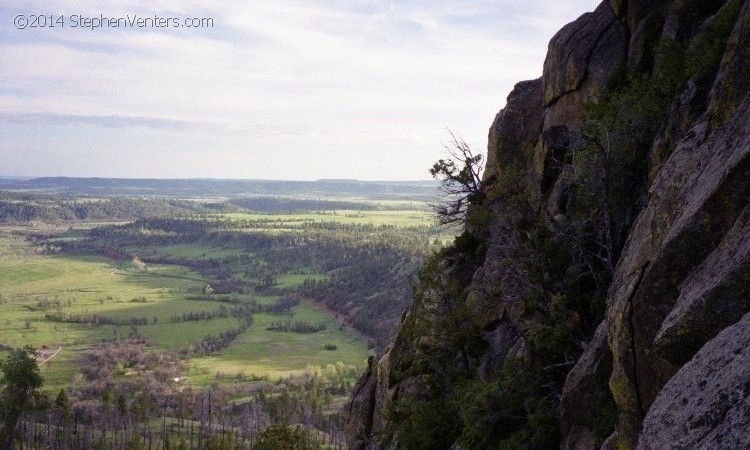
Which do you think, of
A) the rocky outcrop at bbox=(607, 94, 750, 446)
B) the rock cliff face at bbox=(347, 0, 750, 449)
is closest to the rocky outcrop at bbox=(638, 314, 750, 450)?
the rock cliff face at bbox=(347, 0, 750, 449)

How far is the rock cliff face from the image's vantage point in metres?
11.0

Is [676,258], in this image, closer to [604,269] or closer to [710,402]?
[710,402]

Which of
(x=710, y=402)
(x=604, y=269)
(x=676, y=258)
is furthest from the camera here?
(x=604, y=269)

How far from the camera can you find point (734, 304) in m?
10.5

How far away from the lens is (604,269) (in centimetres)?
2195

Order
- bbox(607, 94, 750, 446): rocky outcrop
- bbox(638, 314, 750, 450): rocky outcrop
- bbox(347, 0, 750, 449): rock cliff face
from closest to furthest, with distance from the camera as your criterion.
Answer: bbox(638, 314, 750, 450): rocky outcrop < bbox(347, 0, 750, 449): rock cliff face < bbox(607, 94, 750, 446): rocky outcrop

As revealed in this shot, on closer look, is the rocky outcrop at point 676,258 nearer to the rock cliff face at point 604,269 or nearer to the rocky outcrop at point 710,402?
the rock cliff face at point 604,269

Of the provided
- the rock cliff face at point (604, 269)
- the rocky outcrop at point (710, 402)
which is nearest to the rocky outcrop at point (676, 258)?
the rock cliff face at point (604, 269)

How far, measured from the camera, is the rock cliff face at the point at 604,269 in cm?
1098

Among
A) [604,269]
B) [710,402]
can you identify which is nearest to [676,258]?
[710,402]

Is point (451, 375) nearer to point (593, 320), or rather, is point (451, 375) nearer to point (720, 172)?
point (593, 320)

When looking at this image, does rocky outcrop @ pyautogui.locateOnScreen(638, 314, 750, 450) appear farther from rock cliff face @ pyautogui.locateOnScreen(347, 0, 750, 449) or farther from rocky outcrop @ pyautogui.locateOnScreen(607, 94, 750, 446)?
rocky outcrop @ pyautogui.locateOnScreen(607, 94, 750, 446)

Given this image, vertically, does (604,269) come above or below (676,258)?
below

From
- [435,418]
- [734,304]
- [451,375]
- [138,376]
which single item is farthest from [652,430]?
[138,376]
